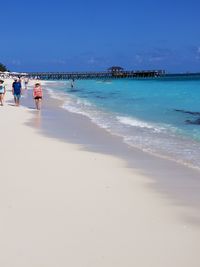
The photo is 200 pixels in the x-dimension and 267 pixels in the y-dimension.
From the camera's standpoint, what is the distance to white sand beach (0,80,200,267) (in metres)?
3.90

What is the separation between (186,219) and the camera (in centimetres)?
483

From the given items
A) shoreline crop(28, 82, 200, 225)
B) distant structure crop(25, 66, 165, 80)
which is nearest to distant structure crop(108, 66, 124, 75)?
distant structure crop(25, 66, 165, 80)

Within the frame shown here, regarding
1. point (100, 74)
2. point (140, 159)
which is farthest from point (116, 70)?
point (140, 159)

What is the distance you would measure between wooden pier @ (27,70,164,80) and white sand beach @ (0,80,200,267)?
103 meters

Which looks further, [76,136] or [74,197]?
[76,136]

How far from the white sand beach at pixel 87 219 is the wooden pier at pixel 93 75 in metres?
103

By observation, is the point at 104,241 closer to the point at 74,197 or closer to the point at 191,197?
the point at 74,197

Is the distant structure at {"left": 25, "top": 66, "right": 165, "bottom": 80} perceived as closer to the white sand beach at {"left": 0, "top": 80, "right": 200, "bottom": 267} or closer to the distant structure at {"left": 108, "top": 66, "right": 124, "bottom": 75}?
the distant structure at {"left": 108, "top": 66, "right": 124, "bottom": 75}

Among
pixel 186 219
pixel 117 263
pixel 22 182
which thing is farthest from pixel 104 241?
pixel 22 182

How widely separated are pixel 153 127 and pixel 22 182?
8.54 m

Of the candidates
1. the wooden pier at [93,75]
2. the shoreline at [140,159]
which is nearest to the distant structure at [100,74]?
the wooden pier at [93,75]

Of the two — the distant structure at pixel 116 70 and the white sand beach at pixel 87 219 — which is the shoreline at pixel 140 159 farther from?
the distant structure at pixel 116 70

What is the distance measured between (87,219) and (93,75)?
113162 mm

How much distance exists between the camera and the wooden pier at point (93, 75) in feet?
371
